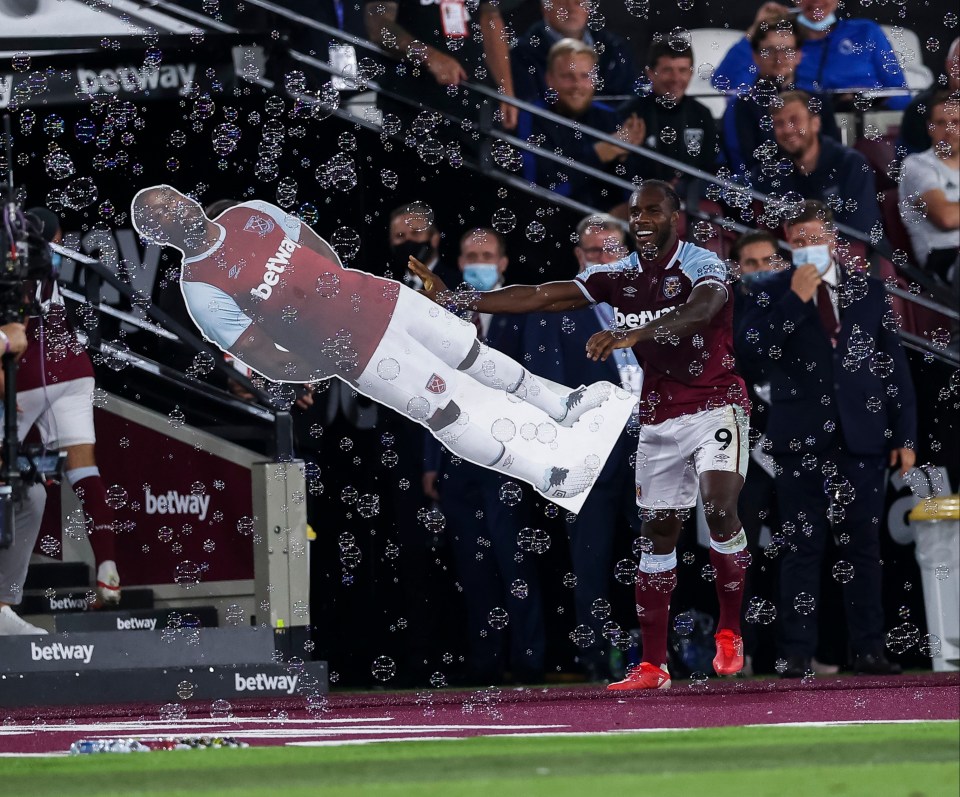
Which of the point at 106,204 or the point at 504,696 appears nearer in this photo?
the point at 504,696

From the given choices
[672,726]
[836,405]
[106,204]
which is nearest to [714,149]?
[836,405]

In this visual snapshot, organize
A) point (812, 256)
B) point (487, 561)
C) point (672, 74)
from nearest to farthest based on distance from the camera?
point (812, 256), point (487, 561), point (672, 74)

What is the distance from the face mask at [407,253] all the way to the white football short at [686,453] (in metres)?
1.60

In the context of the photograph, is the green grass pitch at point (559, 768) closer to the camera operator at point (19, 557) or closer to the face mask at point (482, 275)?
the camera operator at point (19, 557)

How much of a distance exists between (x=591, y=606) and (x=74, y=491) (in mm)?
2376

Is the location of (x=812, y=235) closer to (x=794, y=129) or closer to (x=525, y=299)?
(x=794, y=129)

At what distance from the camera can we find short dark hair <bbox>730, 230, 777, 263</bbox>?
7.34m

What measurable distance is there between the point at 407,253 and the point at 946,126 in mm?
2603

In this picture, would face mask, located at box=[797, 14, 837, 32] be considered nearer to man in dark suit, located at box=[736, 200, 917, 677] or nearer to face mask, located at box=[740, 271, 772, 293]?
man in dark suit, located at box=[736, 200, 917, 677]

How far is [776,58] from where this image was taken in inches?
311

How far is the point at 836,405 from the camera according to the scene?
7312 mm

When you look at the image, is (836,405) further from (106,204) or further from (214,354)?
(106,204)

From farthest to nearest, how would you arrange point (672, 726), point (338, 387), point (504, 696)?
point (338, 387)
point (504, 696)
point (672, 726)

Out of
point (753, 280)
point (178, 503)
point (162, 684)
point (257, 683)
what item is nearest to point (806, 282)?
point (753, 280)
